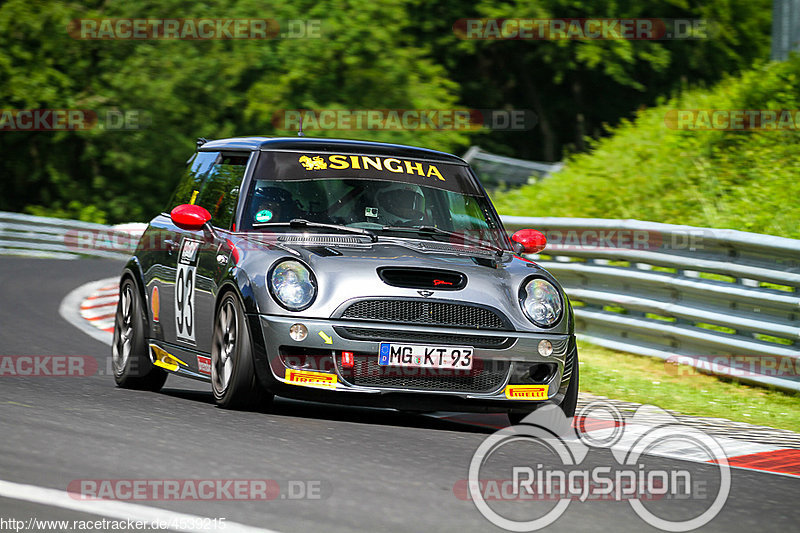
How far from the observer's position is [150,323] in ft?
29.5

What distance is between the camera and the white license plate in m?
7.16

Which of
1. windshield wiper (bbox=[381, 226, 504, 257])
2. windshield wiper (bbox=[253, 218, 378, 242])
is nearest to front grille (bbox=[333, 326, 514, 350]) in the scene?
windshield wiper (bbox=[253, 218, 378, 242])

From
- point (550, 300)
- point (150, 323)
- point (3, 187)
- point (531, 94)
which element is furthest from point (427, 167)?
point (531, 94)

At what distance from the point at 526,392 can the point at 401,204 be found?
1.54m

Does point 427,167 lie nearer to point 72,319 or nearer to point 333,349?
point 333,349

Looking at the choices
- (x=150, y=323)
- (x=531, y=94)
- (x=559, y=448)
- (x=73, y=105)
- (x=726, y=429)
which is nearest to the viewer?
(x=559, y=448)

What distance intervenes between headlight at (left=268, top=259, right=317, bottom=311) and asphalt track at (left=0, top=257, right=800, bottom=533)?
25.6 inches

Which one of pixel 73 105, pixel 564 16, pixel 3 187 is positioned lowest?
pixel 3 187

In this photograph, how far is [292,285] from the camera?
7.25 metres

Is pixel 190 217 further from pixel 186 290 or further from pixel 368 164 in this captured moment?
pixel 368 164

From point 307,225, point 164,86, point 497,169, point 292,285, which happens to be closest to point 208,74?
Result: point 164,86

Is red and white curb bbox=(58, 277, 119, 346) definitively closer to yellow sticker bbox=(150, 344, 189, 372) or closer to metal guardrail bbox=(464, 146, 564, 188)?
yellow sticker bbox=(150, 344, 189, 372)

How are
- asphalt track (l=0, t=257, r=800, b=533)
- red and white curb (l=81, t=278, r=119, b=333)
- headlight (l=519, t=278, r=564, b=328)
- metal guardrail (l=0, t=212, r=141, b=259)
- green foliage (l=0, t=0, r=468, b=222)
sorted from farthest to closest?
green foliage (l=0, t=0, r=468, b=222) < metal guardrail (l=0, t=212, r=141, b=259) < red and white curb (l=81, t=278, r=119, b=333) < headlight (l=519, t=278, r=564, b=328) < asphalt track (l=0, t=257, r=800, b=533)

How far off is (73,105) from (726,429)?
2741 centimetres
